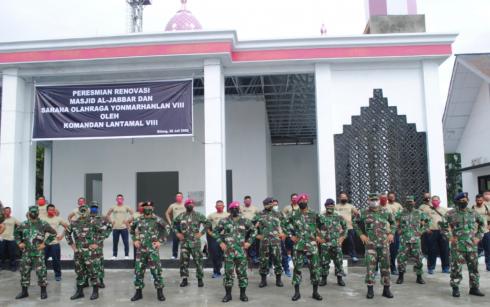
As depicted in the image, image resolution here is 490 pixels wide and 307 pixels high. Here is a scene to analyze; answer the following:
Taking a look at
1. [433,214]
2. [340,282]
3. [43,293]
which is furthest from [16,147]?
[433,214]

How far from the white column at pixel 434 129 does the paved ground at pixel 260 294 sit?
2101 millimetres

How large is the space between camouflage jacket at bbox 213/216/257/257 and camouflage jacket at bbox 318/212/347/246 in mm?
1125

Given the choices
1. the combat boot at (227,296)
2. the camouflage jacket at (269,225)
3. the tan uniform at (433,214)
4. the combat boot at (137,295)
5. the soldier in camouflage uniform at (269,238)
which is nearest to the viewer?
the combat boot at (227,296)

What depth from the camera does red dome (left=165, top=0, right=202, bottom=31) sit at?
13.6m

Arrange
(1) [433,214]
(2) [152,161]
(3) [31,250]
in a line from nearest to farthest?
(3) [31,250]
(1) [433,214]
(2) [152,161]

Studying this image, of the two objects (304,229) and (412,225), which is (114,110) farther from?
(412,225)

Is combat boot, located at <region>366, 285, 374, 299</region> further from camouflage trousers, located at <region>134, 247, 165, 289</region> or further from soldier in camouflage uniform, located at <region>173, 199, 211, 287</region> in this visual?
camouflage trousers, located at <region>134, 247, 165, 289</region>

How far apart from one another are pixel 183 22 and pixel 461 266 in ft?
34.4

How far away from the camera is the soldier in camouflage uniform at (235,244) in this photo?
6.50m

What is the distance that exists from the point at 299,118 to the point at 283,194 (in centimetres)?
623

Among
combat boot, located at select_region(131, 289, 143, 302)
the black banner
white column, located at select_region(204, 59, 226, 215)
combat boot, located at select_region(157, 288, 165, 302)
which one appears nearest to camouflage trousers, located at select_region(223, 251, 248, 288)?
combat boot, located at select_region(157, 288, 165, 302)

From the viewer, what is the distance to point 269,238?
24.4 feet

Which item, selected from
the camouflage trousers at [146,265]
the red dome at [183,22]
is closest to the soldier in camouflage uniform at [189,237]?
the camouflage trousers at [146,265]

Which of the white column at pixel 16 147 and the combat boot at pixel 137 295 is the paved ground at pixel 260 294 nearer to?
the combat boot at pixel 137 295
